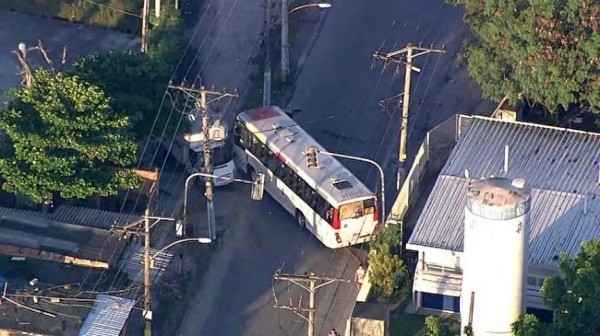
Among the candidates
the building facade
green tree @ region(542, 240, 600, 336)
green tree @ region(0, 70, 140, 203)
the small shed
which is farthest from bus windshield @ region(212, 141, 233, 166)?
green tree @ region(542, 240, 600, 336)

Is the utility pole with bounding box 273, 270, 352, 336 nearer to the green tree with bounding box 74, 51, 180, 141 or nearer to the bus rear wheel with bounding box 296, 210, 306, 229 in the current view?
the bus rear wheel with bounding box 296, 210, 306, 229

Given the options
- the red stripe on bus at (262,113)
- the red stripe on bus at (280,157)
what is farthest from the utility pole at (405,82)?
the red stripe on bus at (262,113)

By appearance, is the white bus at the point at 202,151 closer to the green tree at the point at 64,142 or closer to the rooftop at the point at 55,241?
the green tree at the point at 64,142

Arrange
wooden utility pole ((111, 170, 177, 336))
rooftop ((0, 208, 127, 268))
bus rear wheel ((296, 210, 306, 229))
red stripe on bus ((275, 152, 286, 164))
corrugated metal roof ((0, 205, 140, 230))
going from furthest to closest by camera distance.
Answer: red stripe on bus ((275, 152, 286, 164)), bus rear wheel ((296, 210, 306, 229)), corrugated metal roof ((0, 205, 140, 230)), rooftop ((0, 208, 127, 268)), wooden utility pole ((111, 170, 177, 336))

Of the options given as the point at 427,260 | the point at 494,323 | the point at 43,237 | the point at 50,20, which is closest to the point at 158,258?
the point at 43,237

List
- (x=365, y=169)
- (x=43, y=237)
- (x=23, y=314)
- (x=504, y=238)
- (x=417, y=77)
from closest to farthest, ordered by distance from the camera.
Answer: (x=504, y=238) → (x=23, y=314) → (x=43, y=237) → (x=365, y=169) → (x=417, y=77)

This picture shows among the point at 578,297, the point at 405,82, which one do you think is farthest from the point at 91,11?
the point at 578,297

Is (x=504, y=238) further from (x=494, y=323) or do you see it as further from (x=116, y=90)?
(x=116, y=90)
